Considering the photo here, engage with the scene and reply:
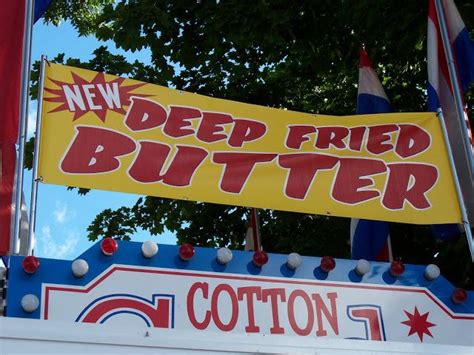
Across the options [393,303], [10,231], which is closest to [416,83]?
[393,303]

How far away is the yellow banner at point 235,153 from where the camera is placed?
5473mm

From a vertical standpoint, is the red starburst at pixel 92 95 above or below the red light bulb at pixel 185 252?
above

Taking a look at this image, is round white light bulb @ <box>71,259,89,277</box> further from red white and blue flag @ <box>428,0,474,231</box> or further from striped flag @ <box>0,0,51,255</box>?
red white and blue flag @ <box>428,0,474,231</box>

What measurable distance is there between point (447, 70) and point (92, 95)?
3.51 m

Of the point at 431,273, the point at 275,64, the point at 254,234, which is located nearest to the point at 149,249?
the point at 431,273

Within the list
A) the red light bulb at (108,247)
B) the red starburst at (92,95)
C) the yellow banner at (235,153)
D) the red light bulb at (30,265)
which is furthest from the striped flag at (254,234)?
the red light bulb at (30,265)

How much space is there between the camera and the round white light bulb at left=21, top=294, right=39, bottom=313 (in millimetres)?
4480

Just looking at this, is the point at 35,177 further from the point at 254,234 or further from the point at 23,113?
the point at 254,234

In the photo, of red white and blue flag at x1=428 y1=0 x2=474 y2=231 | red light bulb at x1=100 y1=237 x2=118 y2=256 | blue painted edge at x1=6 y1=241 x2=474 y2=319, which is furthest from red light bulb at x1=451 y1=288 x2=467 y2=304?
red light bulb at x1=100 y1=237 x2=118 y2=256

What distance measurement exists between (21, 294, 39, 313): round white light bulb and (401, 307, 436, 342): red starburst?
239cm

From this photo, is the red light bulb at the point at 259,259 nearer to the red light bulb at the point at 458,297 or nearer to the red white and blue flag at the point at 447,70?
the red light bulb at the point at 458,297

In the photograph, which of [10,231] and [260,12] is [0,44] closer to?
[10,231]

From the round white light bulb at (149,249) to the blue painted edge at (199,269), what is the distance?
1.4 inches

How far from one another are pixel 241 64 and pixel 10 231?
235 inches
